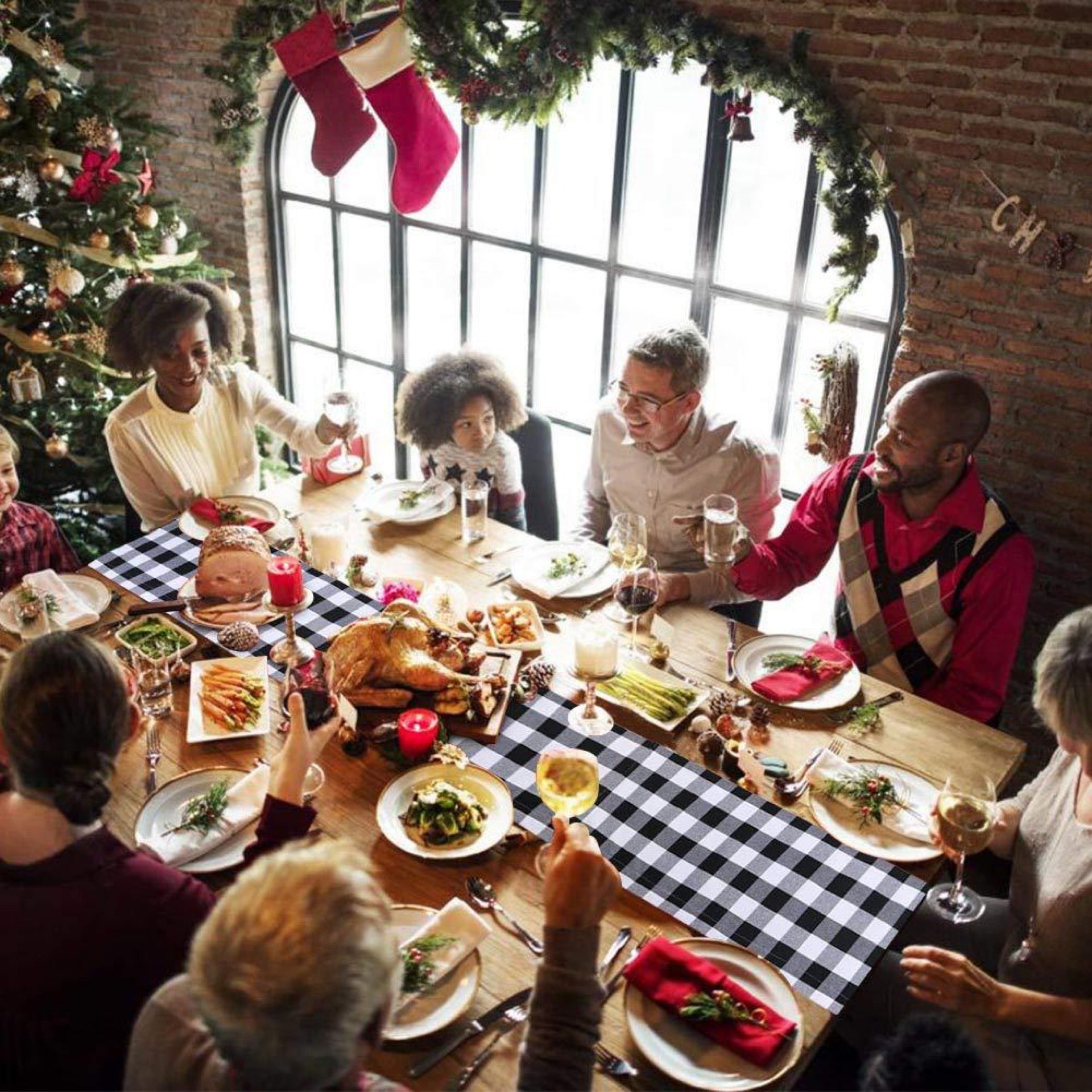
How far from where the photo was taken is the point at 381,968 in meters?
1.11

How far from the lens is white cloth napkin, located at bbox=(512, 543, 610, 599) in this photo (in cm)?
263

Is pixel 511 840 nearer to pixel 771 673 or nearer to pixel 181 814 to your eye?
pixel 181 814

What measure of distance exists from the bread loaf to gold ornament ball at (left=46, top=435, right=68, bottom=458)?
1.88 m

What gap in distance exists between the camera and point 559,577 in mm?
2693

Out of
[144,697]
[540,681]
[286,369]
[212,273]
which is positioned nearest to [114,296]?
[212,273]

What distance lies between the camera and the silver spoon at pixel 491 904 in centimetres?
168

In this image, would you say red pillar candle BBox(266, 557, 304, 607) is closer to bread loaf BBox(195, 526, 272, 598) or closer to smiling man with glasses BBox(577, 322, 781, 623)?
bread loaf BBox(195, 526, 272, 598)

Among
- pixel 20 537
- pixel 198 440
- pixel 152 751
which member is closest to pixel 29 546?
pixel 20 537

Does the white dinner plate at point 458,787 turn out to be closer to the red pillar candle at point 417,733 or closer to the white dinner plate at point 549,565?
the red pillar candle at point 417,733

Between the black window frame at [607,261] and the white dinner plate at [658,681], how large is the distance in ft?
5.52

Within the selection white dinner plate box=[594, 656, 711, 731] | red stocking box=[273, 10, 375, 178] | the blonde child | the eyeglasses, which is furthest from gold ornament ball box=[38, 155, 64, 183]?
white dinner plate box=[594, 656, 711, 731]

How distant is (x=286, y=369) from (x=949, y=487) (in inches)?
149

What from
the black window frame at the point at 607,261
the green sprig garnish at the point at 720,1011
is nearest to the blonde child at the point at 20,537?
the green sprig garnish at the point at 720,1011

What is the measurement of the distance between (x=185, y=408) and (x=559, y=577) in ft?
4.89
